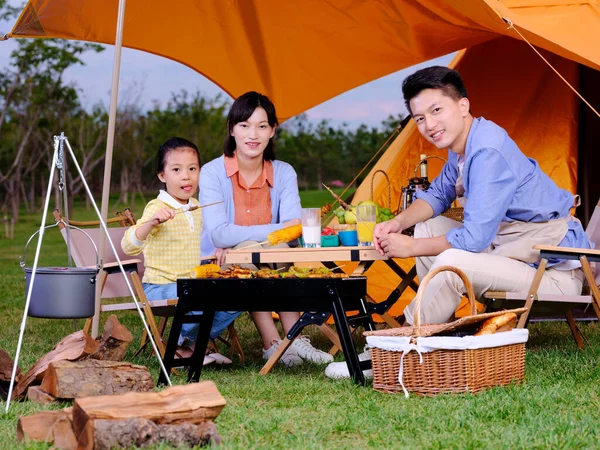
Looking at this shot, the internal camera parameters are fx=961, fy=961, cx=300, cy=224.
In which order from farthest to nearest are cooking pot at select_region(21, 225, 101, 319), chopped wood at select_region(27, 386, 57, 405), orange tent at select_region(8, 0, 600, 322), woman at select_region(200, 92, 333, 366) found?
orange tent at select_region(8, 0, 600, 322), woman at select_region(200, 92, 333, 366), cooking pot at select_region(21, 225, 101, 319), chopped wood at select_region(27, 386, 57, 405)

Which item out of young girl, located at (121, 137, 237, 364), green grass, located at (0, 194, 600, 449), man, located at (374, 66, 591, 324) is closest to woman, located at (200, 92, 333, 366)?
young girl, located at (121, 137, 237, 364)

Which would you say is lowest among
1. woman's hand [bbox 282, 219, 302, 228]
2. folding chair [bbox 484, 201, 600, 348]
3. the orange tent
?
folding chair [bbox 484, 201, 600, 348]

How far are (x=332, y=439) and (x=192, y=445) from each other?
43 cm

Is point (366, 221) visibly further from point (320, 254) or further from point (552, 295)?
point (552, 295)

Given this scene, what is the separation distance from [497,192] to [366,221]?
0.59 meters

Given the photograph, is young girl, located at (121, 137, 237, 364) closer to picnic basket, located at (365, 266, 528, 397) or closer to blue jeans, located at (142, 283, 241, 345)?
blue jeans, located at (142, 283, 241, 345)

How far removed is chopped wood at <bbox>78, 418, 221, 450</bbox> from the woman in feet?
5.27

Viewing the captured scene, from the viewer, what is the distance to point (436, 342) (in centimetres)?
331

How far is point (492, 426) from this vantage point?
9.48ft

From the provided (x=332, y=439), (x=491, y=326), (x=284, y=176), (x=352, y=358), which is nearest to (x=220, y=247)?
(x=284, y=176)

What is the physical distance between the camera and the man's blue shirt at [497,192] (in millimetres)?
3760

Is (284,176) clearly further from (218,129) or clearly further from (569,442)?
(218,129)

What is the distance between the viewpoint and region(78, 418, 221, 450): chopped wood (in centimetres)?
259

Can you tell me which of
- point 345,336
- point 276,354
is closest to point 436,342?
point 345,336
